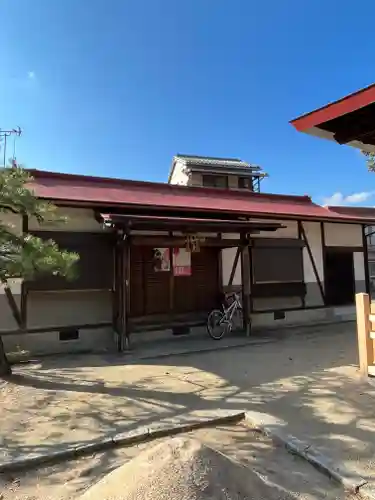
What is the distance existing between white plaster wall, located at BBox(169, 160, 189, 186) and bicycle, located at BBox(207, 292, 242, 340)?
527 inches

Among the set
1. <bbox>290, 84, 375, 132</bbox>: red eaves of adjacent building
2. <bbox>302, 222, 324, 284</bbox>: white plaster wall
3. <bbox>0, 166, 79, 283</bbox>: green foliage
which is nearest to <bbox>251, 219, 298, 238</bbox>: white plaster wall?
<bbox>302, 222, 324, 284</bbox>: white plaster wall

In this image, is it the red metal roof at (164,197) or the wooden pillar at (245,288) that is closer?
the red metal roof at (164,197)

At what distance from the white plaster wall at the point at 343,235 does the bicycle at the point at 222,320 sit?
12.6 ft

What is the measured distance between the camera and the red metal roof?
7.91 m

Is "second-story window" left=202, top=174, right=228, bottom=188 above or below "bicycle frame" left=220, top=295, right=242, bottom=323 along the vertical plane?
above

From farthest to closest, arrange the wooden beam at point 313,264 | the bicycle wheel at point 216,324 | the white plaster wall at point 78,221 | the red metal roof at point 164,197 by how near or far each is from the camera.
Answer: the wooden beam at point 313,264
the bicycle wheel at point 216,324
the red metal roof at point 164,197
the white plaster wall at point 78,221

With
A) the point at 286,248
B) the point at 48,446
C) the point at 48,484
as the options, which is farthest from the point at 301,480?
the point at 286,248

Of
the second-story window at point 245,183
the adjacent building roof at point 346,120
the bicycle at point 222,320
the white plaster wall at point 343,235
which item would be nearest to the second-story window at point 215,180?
the second-story window at point 245,183

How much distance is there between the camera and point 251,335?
8430 mm

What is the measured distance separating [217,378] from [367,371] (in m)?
2.01

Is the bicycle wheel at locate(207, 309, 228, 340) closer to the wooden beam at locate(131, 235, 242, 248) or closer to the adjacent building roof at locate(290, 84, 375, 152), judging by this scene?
the wooden beam at locate(131, 235, 242, 248)

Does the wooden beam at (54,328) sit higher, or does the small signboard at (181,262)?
the small signboard at (181,262)

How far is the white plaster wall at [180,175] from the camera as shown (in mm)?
21591

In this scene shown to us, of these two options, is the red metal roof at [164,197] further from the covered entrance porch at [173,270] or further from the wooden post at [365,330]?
the wooden post at [365,330]
